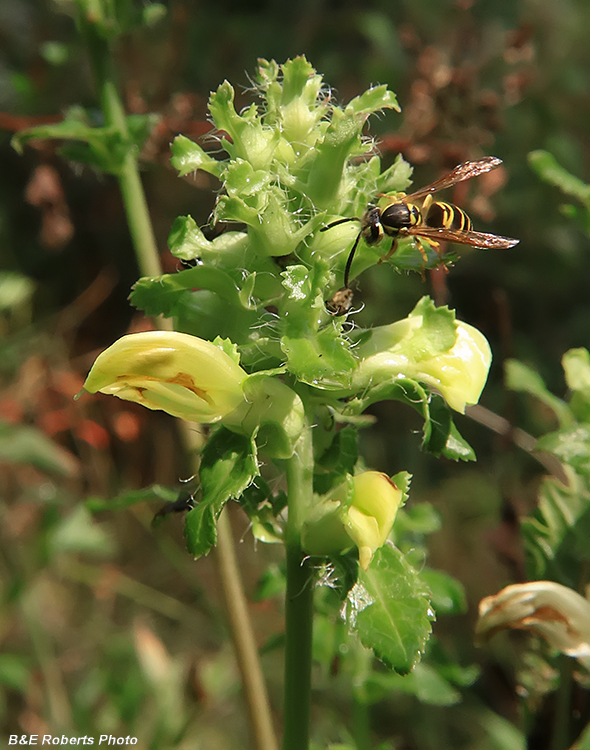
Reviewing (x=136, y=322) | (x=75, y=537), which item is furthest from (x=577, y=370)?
(x=136, y=322)

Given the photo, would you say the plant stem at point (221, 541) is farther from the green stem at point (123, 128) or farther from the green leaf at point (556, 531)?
the green leaf at point (556, 531)

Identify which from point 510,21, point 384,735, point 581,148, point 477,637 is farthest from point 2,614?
point 510,21

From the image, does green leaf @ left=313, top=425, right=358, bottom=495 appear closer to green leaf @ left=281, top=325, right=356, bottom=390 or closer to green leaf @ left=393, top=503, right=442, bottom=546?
Result: green leaf @ left=281, top=325, right=356, bottom=390

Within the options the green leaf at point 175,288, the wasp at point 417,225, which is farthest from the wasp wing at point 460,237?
the green leaf at point 175,288

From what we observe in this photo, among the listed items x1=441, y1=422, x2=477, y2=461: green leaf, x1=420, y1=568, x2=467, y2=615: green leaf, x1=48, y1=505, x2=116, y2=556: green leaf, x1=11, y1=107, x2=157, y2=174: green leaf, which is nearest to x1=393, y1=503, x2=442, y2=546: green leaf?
x1=420, y1=568, x2=467, y2=615: green leaf

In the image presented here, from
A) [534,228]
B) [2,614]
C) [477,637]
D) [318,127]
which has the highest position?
[318,127]

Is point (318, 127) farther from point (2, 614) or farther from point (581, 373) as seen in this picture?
point (2, 614)
